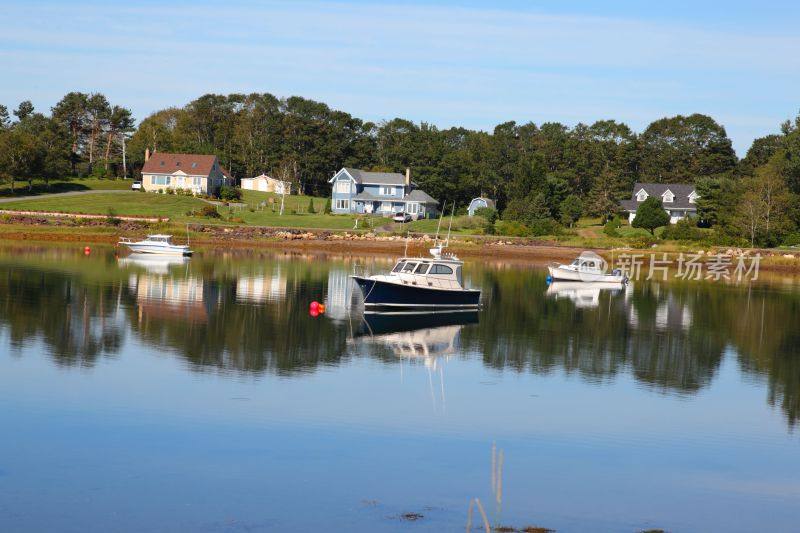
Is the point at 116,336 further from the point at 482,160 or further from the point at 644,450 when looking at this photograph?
the point at 482,160

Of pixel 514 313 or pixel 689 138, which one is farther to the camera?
pixel 689 138

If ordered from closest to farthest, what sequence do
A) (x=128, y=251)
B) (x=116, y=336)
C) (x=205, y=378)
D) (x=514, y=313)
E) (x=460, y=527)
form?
(x=460, y=527), (x=205, y=378), (x=116, y=336), (x=514, y=313), (x=128, y=251)

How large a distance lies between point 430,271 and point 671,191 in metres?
93.8

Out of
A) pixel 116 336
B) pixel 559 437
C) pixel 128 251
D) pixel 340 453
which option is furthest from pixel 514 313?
pixel 128 251

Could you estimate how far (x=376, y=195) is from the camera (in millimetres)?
135875

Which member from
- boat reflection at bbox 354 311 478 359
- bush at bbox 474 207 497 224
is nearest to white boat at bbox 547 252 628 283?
boat reflection at bbox 354 311 478 359

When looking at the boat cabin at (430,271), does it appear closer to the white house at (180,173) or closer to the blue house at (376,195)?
the blue house at (376,195)

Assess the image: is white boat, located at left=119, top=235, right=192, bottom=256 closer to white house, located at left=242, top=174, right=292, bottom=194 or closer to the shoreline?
the shoreline

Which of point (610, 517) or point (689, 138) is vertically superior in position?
point (689, 138)

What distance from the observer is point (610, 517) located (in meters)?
18.0

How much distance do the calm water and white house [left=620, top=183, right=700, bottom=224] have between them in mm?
85592

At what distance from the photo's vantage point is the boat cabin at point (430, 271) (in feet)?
165

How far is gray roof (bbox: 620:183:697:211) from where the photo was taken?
133875 millimetres

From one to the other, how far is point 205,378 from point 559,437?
10904 millimetres
